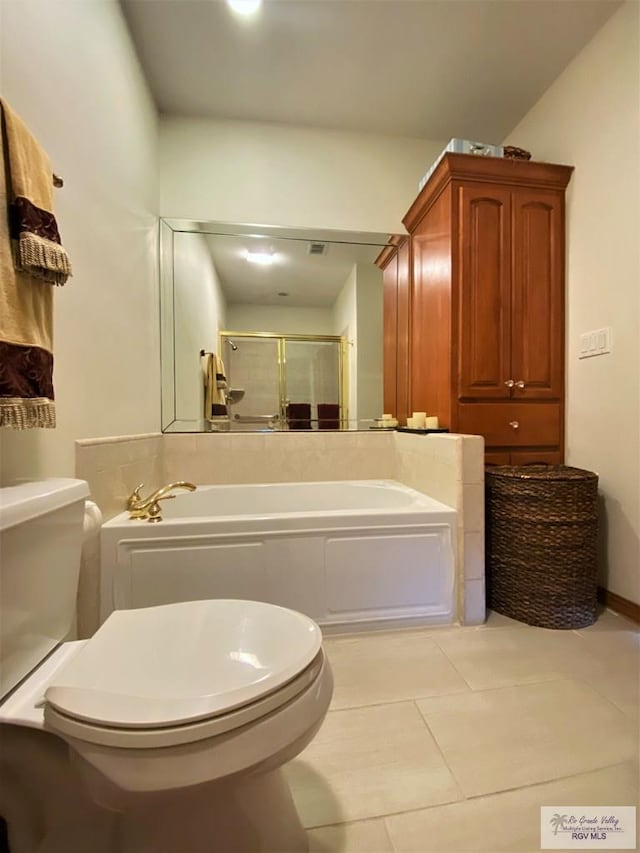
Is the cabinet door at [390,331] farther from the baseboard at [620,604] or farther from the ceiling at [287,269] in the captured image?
the baseboard at [620,604]

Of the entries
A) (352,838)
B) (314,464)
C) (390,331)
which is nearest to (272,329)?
(390,331)

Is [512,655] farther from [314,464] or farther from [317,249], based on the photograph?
[317,249]

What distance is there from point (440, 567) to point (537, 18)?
2.67 meters

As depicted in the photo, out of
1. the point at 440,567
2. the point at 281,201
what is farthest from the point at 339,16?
the point at 440,567

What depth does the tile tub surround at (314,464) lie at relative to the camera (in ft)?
5.61

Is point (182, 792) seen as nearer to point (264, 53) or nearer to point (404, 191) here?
point (264, 53)

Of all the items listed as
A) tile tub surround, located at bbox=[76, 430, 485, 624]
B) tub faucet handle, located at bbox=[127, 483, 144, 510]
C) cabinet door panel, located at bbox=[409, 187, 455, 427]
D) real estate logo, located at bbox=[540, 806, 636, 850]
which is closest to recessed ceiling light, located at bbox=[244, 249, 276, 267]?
cabinet door panel, located at bbox=[409, 187, 455, 427]

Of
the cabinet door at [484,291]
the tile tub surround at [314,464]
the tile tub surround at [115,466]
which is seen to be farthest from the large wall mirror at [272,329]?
the cabinet door at [484,291]

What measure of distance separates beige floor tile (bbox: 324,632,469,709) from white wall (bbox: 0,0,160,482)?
124 centimetres

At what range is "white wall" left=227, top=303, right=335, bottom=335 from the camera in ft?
9.91

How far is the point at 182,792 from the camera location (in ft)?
1.99

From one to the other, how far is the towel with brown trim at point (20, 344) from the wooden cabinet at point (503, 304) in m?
1.82

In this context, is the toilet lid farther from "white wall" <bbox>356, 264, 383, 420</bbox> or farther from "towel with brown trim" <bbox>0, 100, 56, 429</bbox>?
"white wall" <bbox>356, 264, 383, 420</bbox>

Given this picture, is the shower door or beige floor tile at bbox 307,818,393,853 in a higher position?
the shower door
